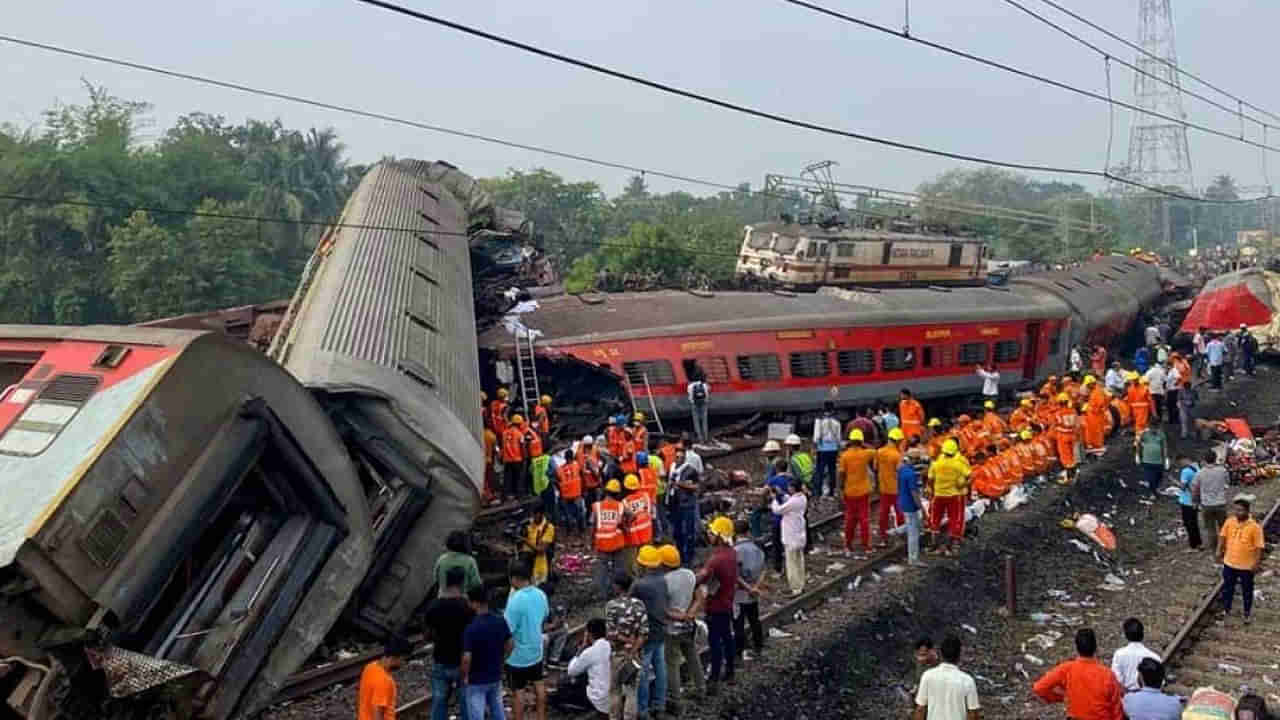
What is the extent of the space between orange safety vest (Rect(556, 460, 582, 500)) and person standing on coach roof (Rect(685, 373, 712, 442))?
592cm

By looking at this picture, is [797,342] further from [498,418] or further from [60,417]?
[60,417]

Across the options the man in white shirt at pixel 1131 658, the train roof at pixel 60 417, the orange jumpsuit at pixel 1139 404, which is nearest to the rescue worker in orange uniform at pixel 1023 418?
the orange jumpsuit at pixel 1139 404

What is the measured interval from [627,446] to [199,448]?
8.87 metres

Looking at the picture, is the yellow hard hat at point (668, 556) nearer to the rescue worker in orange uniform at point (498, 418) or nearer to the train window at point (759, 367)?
the rescue worker in orange uniform at point (498, 418)

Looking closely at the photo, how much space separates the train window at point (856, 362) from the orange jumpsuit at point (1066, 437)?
5050 millimetres

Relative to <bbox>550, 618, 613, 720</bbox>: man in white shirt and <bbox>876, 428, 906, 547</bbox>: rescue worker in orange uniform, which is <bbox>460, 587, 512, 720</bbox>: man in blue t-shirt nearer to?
<bbox>550, 618, 613, 720</bbox>: man in white shirt

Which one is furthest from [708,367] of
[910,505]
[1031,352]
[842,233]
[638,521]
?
[842,233]

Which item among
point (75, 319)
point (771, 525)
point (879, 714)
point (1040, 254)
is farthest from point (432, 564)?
point (1040, 254)

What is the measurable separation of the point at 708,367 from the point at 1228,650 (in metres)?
10.7

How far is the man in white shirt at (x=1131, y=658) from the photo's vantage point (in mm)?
7742

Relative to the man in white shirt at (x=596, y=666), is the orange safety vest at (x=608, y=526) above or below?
above

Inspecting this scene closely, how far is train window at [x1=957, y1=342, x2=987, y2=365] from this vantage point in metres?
23.6

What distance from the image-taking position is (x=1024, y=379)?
2512 centimetres

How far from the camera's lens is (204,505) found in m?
7.01
